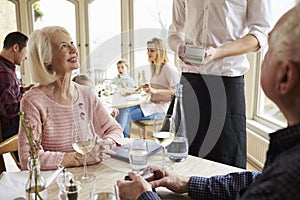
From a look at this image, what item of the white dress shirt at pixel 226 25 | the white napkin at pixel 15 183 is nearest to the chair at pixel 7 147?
the white napkin at pixel 15 183

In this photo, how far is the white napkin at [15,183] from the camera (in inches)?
41.3

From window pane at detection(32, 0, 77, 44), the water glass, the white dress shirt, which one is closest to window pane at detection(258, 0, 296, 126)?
the white dress shirt

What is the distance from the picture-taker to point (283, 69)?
0.65 meters

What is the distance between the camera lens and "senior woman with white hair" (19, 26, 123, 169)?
152 centimetres

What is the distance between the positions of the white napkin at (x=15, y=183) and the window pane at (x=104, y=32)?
14.0 ft

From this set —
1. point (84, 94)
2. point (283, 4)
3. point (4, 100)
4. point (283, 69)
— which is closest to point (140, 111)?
point (4, 100)

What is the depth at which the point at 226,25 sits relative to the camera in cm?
173

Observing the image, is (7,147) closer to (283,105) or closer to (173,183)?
(173,183)

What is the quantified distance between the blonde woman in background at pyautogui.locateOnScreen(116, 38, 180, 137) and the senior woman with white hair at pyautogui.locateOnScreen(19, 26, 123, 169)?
5.81 feet

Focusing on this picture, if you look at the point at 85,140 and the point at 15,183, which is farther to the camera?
the point at 85,140

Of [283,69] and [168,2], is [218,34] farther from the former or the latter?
[168,2]

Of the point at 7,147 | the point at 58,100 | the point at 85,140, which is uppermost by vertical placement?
the point at 58,100

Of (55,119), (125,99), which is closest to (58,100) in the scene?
(55,119)

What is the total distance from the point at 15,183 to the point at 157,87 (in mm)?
2627
